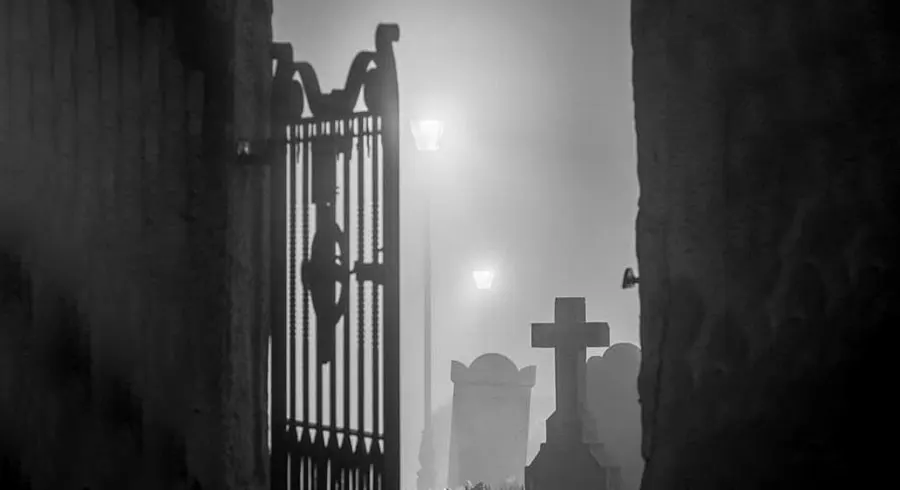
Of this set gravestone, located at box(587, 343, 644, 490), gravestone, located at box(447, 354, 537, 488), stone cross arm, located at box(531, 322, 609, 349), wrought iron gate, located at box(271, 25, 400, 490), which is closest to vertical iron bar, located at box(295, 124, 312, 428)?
wrought iron gate, located at box(271, 25, 400, 490)

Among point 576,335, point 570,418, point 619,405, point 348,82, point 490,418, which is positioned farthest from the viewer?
point 490,418

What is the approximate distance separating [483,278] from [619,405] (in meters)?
2.76

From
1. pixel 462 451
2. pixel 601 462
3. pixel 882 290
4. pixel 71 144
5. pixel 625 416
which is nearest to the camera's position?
pixel 882 290

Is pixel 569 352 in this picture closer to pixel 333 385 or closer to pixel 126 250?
pixel 333 385

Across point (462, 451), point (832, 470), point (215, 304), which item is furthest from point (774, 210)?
point (462, 451)

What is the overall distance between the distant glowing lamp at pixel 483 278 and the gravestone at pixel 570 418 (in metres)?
3.41

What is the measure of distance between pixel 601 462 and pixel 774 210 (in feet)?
16.2

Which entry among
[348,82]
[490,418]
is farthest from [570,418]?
[348,82]

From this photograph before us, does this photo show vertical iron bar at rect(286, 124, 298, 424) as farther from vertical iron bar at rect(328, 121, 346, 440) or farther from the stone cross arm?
the stone cross arm

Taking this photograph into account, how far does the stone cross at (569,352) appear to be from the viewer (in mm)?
6996

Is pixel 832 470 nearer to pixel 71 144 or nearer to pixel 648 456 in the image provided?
pixel 648 456

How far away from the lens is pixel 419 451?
33.3 feet

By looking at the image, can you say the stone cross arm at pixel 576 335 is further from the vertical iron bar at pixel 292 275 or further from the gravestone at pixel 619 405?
the vertical iron bar at pixel 292 275

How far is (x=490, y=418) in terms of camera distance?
10.0 meters
